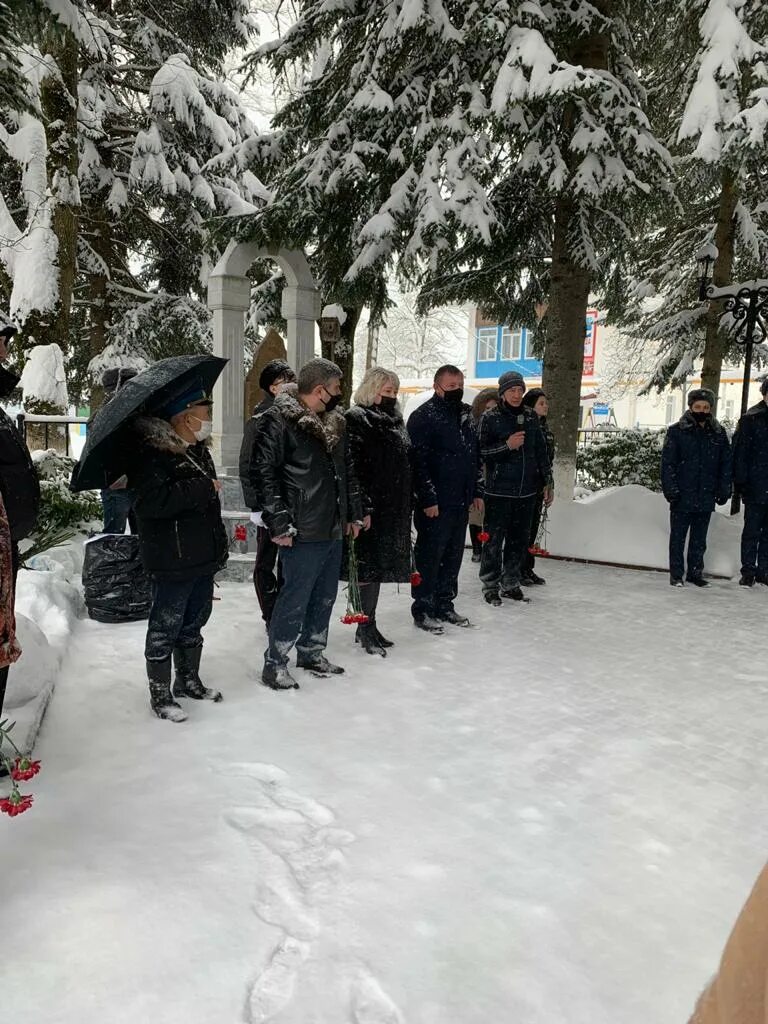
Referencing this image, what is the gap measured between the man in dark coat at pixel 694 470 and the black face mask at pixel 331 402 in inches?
152

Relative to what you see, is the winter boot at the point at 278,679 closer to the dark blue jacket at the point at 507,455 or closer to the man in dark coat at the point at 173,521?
the man in dark coat at the point at 173,521

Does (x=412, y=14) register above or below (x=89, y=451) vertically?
above

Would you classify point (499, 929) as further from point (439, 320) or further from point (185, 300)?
point (439, 320)

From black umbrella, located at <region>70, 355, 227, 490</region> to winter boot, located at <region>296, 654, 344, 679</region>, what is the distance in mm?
1675

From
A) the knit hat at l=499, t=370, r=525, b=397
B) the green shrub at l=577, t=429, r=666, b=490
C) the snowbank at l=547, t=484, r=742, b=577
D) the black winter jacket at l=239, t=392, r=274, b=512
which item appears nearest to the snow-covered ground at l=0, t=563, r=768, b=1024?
the black winter jacket at l=239, t=392, r=274, b=512

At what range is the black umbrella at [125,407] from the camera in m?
3.61

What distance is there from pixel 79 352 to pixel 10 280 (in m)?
4.07

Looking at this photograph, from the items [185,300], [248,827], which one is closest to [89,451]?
[248,827]

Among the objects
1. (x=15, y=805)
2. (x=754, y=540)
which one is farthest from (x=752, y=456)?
(x=15, y=805)

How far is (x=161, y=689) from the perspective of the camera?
4059 millimetres

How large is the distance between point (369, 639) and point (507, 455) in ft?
6.97

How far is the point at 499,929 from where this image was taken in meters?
2.45

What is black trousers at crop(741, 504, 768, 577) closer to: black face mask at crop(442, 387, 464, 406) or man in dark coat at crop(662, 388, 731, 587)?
man in dark coat at crop(662, 388, 731, 587)

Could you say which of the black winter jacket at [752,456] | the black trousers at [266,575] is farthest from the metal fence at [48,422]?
the black winter jacket at [752,456]
